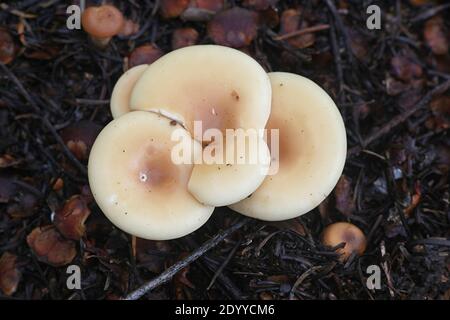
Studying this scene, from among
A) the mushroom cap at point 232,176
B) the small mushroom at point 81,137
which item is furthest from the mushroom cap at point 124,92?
the mushroom cap at point 232,176

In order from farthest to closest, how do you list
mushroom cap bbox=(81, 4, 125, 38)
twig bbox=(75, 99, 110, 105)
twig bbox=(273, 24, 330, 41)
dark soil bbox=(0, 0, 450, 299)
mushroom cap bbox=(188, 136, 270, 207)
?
twig bbox=(273, 24, 330, 41), twig bbox=(75, 99, 110, 105), mushroom cap bbox=(81, 4, 125, 38), dark soil bbox=(0, 0, 450, 299), mushroom cap bbox=(188, 136, 270, 207)

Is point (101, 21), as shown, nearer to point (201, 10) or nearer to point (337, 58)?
point (201, 10)

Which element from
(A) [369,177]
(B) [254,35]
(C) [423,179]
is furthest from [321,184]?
(B) [254,35]

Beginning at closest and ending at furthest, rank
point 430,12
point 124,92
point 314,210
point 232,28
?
point 124,92, point 314,210, point 232,28, point 430,12

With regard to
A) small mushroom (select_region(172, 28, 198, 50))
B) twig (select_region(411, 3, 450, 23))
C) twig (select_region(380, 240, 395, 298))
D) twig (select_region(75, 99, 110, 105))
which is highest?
twig (select_region(411, 3, 450, 23))

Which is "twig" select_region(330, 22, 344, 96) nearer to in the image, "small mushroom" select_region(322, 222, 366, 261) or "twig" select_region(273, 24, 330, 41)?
"twig" select_region(273, 24, 330, 41)

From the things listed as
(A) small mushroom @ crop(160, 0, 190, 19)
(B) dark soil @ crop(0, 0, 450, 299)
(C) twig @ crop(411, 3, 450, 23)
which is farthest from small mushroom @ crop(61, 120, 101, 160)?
(C) twig @ crop(411, 3, 450, 23)

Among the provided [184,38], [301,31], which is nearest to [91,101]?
[184,38]
